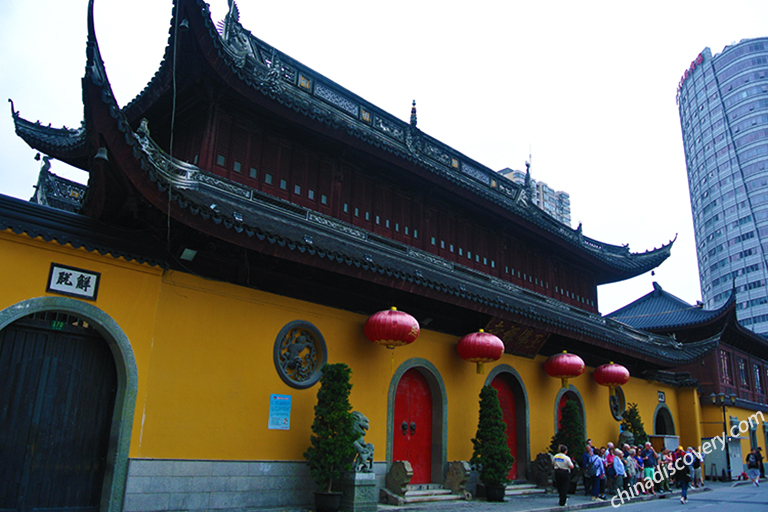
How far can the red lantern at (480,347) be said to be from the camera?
11.8m

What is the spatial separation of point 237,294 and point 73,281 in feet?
8.08

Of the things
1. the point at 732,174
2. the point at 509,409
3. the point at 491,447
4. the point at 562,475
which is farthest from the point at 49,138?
the point at 732,174

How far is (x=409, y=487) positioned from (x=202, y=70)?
888 centimetres

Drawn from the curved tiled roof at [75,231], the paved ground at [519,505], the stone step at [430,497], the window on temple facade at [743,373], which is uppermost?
the window on temple facade at [743,373]

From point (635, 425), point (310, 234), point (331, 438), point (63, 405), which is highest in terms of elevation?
point (310, 234)

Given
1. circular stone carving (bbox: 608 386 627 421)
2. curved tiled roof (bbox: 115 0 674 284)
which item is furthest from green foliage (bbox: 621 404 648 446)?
curved tiled roof (bbox: 115 0 674 284)

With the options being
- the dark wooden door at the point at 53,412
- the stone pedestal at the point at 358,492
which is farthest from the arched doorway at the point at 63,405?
the stone pedestal at the point at 358,492

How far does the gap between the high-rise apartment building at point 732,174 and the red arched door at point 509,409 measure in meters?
59.9

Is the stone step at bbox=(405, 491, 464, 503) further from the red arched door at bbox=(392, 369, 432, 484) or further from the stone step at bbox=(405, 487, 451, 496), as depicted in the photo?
the red arched door at bbox=(392, 369, 432, 484)

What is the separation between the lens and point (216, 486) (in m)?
8.24

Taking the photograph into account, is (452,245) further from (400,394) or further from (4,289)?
(4,289)

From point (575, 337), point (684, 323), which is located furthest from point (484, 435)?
point (684, 323)

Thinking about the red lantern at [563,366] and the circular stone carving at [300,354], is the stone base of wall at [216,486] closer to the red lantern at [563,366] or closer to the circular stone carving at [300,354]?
the circular stone carving at [300,354]

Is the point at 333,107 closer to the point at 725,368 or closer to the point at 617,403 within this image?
the point at 617,403
